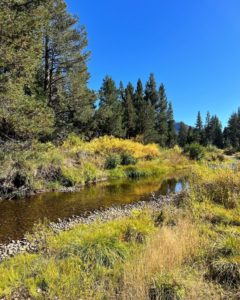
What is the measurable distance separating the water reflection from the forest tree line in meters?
2.90

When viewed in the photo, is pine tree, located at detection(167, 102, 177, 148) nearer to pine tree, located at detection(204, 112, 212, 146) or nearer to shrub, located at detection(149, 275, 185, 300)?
pine tree, located at detection(204, 112, 212, 146)

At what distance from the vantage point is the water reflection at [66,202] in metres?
9.22

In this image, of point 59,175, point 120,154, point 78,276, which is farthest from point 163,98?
point 78,276

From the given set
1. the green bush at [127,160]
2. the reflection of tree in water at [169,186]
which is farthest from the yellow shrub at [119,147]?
the reflection of tree in water at [169,186]

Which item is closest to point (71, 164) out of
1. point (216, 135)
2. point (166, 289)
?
point (166, 289)

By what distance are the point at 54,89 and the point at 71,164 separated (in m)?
9.49

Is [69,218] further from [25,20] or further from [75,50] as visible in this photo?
[75,50]

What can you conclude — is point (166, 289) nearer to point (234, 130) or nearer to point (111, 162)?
point (111, 162)

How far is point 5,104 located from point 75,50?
13780 millimetres

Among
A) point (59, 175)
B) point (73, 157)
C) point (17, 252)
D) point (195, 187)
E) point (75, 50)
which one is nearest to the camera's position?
point (17, 252)

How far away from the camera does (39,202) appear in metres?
12.3

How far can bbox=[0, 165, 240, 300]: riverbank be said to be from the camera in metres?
3.96

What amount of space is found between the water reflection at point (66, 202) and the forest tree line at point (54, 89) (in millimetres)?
2903

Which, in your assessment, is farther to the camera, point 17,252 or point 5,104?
point 5,104
